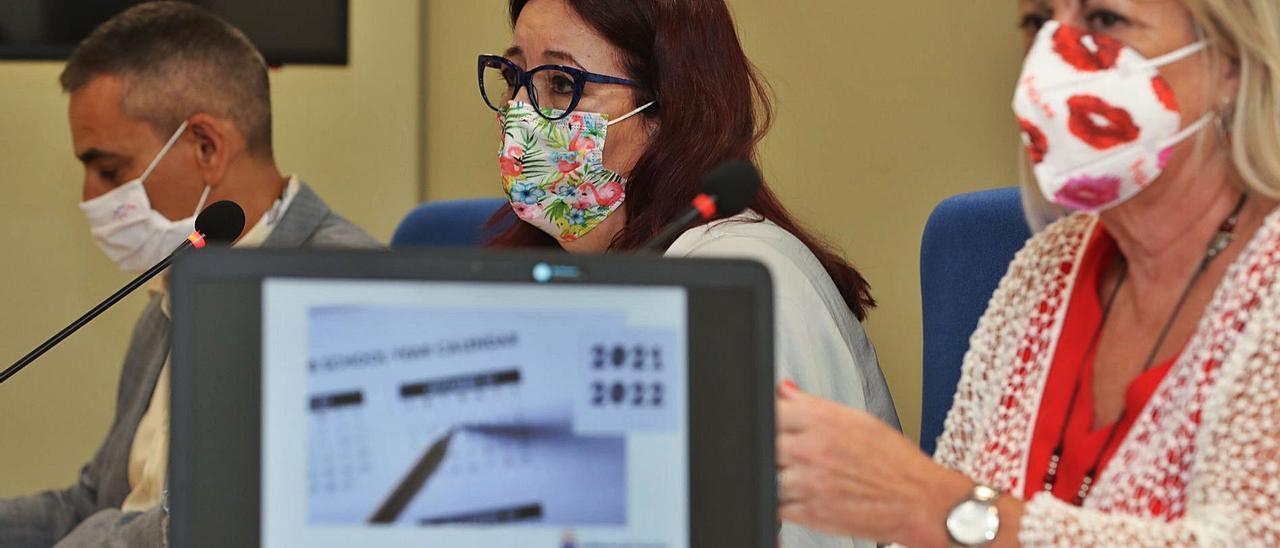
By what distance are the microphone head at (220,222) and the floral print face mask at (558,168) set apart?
0.45 m

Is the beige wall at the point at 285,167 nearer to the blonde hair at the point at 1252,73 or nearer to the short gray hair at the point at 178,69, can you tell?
the short gray hair at the point at 178,69

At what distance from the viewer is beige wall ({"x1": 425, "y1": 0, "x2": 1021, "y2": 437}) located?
2197 mm

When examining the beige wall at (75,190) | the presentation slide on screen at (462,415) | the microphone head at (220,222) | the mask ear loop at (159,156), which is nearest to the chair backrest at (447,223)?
the mask ear loop at (159,156)

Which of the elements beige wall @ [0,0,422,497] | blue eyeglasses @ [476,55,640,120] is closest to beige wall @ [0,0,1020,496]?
beige wall @ [0,0,422,497]

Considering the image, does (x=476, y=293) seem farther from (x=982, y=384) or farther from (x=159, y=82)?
(x=159, y=82)

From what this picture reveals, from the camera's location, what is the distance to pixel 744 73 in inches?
69.3

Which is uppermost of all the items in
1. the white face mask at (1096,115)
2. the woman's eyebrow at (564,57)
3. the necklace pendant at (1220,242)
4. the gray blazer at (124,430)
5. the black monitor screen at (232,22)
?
the black monitor screen at (232,22)

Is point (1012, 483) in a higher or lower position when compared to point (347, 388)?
lower

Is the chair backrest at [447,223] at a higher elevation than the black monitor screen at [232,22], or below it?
below

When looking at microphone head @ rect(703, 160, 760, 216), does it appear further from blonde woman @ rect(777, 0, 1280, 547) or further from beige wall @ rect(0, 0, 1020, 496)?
beige wall @ rect(0, 0, 1020, 496)

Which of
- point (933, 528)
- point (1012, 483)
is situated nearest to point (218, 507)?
point (933, 528)

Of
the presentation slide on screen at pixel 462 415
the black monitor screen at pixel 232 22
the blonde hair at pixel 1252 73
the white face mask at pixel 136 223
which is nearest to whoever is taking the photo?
the presentation slide on screen at pixel 462 415

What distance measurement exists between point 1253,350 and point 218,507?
69 cm

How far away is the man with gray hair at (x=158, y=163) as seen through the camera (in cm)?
217
